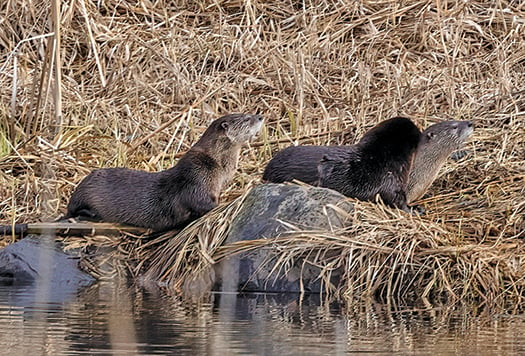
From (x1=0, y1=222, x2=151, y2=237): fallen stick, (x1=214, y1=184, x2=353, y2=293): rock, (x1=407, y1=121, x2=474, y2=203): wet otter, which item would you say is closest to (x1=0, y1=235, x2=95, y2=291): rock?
(x1=0, y1=222, x2=151, y2=237): fallen stick

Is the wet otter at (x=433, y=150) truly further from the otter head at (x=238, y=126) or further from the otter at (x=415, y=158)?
the otter head at (x=238, y=126)

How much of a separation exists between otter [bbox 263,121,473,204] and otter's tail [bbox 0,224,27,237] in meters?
1.32

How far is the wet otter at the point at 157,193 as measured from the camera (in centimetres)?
666

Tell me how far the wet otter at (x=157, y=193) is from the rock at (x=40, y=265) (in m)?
0.33

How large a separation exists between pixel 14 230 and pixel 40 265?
15.9 inches

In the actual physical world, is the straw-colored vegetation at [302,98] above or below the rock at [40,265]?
above

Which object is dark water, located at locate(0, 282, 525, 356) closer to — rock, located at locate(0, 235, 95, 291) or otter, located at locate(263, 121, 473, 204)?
rock, located at locate(0, 235, 95, 291)

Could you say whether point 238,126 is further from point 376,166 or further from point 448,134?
point 448,134

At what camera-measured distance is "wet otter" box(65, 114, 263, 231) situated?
666 centimetres

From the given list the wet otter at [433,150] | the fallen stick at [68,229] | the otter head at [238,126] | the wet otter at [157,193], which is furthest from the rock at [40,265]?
the wet otter at [433,150]

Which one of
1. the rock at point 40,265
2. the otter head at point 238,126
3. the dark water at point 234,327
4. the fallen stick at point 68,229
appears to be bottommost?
the dark water at point 234,327

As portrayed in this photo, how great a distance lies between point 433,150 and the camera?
7.21 m

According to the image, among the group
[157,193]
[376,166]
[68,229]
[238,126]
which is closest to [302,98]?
[238,126]

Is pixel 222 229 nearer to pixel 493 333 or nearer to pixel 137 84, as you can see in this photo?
pixel 493 333
